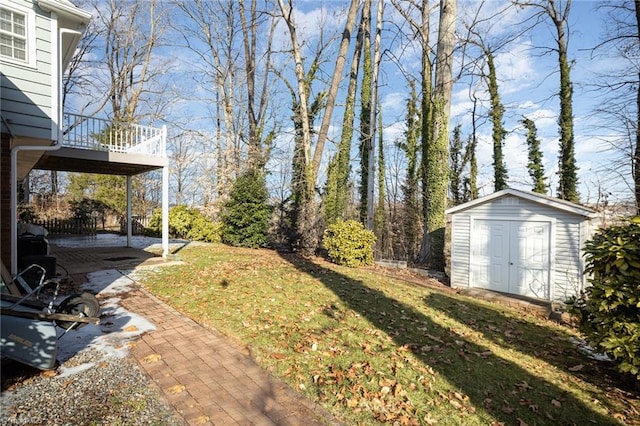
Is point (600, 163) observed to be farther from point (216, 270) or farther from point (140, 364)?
point (140, 364)

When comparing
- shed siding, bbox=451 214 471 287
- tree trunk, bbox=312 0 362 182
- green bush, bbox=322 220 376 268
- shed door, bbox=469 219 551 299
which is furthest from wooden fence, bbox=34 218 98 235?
shed door, bbox=469 219 551 299

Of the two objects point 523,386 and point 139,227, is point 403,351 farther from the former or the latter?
point 139,227

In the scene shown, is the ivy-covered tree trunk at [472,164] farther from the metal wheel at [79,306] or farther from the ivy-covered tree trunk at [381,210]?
the metal wheel at [79,306]

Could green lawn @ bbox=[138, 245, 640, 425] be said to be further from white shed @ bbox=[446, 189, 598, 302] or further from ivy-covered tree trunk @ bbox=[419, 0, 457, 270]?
ivy-covered tree trunk @ bbox=[419, 0, 457, 270]

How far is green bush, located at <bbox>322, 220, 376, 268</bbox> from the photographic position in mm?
11398

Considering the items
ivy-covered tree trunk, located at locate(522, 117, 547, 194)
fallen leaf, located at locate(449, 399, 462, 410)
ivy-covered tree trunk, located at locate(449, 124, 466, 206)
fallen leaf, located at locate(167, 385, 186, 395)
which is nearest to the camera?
fallen leaf, located at locate(167, 385, 186, 395)

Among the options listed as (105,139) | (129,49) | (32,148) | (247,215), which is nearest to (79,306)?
(32,148)

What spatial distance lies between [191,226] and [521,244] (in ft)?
45.4

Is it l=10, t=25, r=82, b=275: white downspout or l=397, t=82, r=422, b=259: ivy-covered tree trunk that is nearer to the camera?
l=10, t=25, r=82, b=275: white downspout

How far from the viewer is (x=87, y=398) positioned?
9.98 feet

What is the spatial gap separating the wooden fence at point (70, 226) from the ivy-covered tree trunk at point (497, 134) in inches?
903

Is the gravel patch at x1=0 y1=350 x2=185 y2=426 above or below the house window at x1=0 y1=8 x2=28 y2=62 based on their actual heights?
below

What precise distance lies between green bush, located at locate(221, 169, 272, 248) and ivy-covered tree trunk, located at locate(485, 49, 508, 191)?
1427cm

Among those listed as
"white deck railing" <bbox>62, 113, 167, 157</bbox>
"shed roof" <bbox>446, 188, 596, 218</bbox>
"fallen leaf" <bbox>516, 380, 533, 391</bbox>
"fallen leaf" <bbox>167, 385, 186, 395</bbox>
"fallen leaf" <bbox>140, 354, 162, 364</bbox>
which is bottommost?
"fallen leaf" <bbox>516, 380, 533, 391</bbox>
